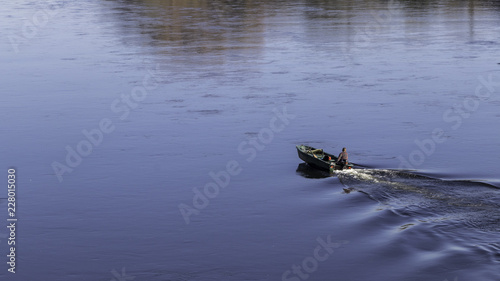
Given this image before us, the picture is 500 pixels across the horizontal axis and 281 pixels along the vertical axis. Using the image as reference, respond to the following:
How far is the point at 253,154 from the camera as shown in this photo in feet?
181

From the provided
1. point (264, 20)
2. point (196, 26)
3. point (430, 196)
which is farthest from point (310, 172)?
point (264, 20)

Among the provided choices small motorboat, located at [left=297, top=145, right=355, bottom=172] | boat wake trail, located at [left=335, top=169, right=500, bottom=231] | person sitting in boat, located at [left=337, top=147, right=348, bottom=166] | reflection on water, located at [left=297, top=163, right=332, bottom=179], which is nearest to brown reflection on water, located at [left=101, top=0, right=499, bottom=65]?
small motorboat, located at [left=297, top=145, right=355, bottom=172]

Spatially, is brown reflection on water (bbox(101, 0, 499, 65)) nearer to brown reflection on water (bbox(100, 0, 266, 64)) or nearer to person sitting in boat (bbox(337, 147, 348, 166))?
brown reflection on water (bbox(100, 0, 266, 64))

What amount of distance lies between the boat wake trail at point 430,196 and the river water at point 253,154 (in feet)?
0.42

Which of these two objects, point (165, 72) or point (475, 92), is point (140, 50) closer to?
point (165, 72)

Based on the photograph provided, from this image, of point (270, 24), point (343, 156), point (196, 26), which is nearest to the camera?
point (343, 156)

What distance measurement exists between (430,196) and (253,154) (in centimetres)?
1510

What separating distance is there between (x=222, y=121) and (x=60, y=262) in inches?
1008

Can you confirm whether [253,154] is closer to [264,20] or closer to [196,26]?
[196,26]

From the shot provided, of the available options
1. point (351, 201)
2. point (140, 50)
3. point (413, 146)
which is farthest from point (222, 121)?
point (140, 50)

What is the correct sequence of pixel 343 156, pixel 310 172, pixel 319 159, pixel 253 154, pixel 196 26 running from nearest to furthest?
1. pixel 343 156
2. pixel 319 159
3. pixel 310 172
4. pixel 253 154
5. pixel 196 26

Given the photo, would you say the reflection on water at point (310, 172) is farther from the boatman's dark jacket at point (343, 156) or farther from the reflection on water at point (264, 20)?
the reflection on water at point (264, 20)

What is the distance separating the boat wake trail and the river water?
0.13 m

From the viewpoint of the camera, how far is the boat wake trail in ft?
133
